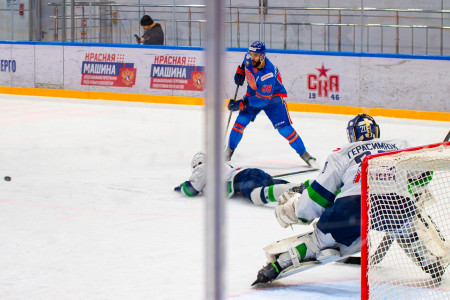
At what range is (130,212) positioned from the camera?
17.2 ft

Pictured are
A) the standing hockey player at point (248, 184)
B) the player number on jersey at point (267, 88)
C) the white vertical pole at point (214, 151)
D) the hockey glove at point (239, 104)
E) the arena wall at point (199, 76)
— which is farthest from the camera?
the arena wall at point (199, 76)

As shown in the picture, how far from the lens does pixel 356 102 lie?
10.6m

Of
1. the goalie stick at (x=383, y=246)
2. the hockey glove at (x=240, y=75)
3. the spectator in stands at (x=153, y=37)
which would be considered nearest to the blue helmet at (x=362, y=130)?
the goalie stick at (x=383, y=246)

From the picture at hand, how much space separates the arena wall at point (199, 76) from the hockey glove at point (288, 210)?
18.6 ft

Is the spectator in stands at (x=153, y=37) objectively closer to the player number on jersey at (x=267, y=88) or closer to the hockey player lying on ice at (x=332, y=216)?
the player number on jersey at (x=267, y=88)

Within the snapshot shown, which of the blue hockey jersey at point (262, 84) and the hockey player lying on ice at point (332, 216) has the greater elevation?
the blue hockey jersey at point (262, 84)

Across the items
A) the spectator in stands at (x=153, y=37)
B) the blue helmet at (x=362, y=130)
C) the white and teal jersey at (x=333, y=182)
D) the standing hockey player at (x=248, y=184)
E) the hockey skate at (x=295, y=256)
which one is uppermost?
the spectator in stands at (x=153, y=37)

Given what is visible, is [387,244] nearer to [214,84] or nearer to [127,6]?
[214,84]

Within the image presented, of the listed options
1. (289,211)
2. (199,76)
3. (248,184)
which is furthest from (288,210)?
(199,76)

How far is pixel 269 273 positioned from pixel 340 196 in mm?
537

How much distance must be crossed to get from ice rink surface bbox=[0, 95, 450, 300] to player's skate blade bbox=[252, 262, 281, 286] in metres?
0.07

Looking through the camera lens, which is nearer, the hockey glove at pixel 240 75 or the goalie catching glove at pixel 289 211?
the goalie catching glove at pixel 289 211

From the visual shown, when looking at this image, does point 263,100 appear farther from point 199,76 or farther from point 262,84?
point 199,76

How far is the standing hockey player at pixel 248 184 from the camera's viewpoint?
5295 millimetres
